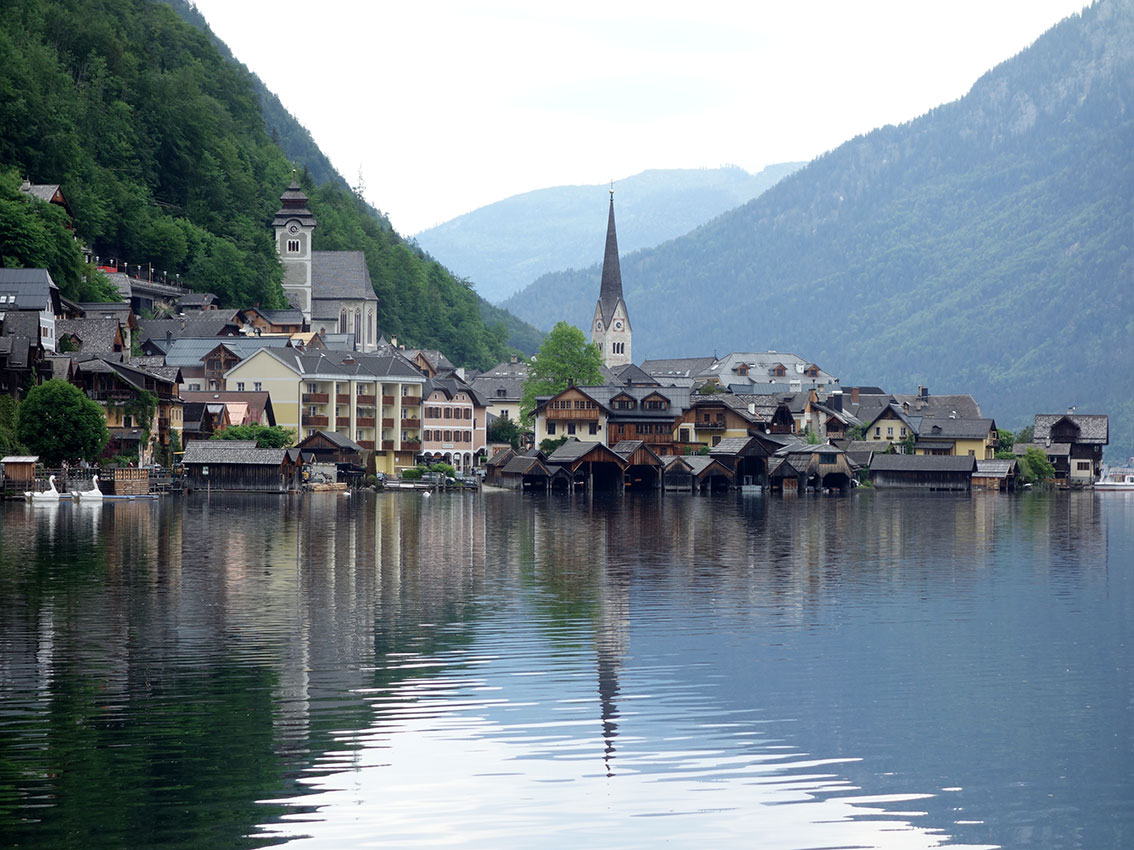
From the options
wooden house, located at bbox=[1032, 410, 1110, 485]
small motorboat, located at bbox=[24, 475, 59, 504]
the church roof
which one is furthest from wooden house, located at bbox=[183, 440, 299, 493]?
wooden house, located at bbox=[1032, 410, 1110, 485]

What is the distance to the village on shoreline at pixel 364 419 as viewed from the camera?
9581cm

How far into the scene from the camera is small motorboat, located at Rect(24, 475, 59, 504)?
77.8 meters

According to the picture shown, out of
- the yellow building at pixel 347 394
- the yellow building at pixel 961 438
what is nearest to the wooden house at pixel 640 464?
the yellow building at pixel 347 394

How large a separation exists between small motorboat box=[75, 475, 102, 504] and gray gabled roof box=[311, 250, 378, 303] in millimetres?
90437

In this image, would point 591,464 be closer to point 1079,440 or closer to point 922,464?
point 922,464

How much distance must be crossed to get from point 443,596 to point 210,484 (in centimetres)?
6588

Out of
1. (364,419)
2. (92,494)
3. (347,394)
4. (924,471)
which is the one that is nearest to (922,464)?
(924,471)

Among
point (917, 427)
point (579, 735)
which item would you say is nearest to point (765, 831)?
point (579, 735)

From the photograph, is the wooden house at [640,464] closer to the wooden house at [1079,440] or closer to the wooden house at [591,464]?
the wooden house at [591,464]

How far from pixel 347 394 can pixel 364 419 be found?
2933 mm

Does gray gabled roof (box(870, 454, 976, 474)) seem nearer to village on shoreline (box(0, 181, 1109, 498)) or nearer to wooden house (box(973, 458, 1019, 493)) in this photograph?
village on shoreline (box(0, 181, 1109, 498))

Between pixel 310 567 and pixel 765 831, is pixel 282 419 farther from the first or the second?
pixel 765 831

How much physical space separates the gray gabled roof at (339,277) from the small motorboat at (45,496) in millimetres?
94844

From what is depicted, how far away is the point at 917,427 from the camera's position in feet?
556
